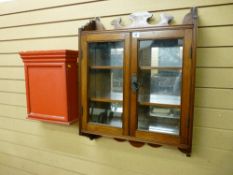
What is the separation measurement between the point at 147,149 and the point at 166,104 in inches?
16.7

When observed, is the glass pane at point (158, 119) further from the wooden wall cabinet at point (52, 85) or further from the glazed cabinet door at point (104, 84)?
the wooden wall cabinet at point (52, 85)

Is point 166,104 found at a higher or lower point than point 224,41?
lower

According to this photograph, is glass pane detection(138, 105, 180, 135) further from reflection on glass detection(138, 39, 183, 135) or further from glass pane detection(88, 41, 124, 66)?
glass pane detection(88, 41, 124, 66)

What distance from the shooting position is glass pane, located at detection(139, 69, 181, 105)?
1195 millimetres

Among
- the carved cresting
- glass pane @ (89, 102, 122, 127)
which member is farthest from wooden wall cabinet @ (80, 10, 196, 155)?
the carved cresting

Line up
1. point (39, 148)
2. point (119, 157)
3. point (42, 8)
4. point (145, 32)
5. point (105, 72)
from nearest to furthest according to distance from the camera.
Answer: point (145, 32) → point (105, 72) → point (119, 157) → point (42, 8) → point (39, 148)

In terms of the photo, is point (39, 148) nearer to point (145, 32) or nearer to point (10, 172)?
point (10, 172)

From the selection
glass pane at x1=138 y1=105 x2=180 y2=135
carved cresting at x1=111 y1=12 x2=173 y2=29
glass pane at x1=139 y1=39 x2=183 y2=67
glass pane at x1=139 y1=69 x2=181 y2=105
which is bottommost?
glass pane at x1=138 y1=105 x2=180 y2=135

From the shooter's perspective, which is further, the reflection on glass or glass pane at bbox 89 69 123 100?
glass pane at bbox 89 69 123 100

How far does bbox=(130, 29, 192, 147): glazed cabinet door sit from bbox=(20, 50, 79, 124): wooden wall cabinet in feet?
1.62

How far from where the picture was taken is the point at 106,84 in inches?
55.7

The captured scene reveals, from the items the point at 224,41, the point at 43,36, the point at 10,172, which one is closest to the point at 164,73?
the point at 224,41

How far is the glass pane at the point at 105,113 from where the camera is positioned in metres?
1.38

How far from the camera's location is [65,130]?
173cm
